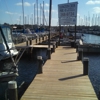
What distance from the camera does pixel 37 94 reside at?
28.1ft

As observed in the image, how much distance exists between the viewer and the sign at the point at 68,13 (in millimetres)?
23750

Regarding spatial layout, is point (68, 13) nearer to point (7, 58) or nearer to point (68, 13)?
point (68, 13)

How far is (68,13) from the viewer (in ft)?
79.5

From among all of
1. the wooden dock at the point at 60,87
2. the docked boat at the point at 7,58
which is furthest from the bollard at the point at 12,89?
the docked boat at the point at 7,58

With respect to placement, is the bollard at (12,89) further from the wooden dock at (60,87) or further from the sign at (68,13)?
the sign at (68,13)

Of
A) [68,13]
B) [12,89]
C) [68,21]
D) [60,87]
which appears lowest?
[60,87]

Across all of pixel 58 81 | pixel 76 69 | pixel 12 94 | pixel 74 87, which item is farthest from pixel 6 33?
pixel 12 94

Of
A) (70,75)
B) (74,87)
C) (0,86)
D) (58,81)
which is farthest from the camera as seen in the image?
(0,86)

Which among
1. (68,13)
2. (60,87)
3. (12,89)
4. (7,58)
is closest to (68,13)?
(68,13)

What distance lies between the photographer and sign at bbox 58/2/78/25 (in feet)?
77.9

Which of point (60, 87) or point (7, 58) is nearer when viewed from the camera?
point (60, 87)

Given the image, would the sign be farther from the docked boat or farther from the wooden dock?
the wooden dock

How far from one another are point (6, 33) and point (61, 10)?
781 cm

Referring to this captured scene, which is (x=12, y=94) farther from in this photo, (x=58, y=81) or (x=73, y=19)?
(x=73, y=19)
